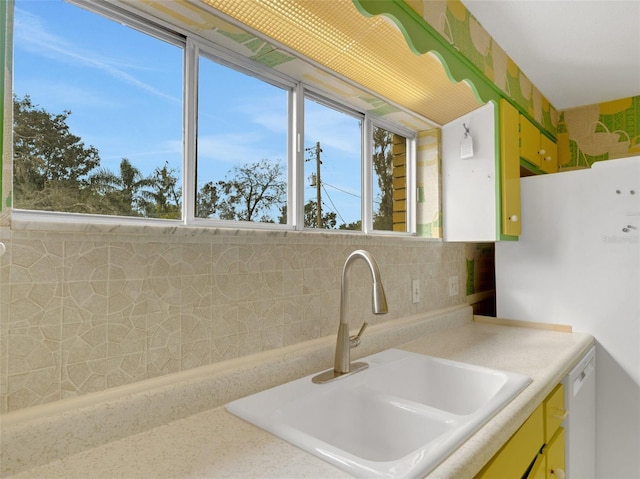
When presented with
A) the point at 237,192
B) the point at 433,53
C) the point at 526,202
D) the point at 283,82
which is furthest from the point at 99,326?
the point at 526,202

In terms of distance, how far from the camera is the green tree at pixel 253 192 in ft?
4.22

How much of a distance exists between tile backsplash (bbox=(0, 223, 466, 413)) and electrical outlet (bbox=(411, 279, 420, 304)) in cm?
51

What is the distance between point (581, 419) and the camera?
5.14 feet

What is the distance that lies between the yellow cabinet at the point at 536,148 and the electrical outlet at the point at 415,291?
0.97 m

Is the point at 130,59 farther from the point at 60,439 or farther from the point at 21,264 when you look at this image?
the point at 60,439

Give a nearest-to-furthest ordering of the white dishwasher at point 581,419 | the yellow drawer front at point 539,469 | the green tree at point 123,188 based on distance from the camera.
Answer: the green tree at point 123,188, the yellow drawer front at point 539,469, the white dishwasher at point 581,419

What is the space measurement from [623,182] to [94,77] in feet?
6.76

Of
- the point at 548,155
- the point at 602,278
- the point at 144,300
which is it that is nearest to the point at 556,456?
the point at 602,278

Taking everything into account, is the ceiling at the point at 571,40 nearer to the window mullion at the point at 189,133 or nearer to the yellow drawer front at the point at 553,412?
the window mullion at the point at 189,133

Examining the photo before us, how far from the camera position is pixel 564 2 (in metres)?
1.60

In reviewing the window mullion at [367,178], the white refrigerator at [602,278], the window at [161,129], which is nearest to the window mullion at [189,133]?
the window at [161,129]

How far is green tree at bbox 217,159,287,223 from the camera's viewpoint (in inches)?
50.6

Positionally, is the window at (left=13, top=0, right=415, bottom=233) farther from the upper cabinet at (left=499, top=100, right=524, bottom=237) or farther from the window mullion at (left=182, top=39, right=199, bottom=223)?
the upper cabinet at (left=499, top=100, right=524, bottom=237)

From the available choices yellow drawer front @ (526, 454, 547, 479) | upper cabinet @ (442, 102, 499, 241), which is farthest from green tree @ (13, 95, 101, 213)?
upper cabinet @ (442, 102, 499, 241)
